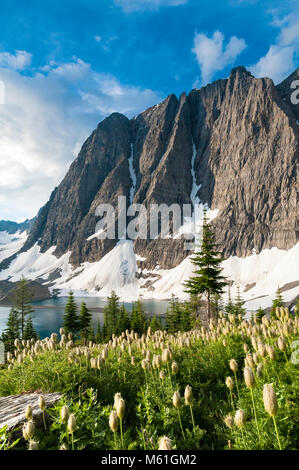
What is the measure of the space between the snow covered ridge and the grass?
73.8m

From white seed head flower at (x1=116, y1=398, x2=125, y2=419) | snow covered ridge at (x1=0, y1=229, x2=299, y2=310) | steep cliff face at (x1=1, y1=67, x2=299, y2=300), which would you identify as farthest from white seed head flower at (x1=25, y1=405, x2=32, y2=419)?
steep cliff face at (x1=1, y1=67, x2=299, y2=300)

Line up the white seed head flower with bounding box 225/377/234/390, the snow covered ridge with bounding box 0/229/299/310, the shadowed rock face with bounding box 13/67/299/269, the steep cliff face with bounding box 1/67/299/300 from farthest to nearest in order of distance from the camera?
the steep cliff face with bounding box 1/67/299/300, the shadowed rock face with bounding box 13/67/299/269, the snow covered ridge with bounding box 0/229/299/310, the white seed head flower with bounding box 225/377/234/390

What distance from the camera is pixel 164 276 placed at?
150m

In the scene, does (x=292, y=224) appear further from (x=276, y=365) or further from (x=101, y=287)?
(x=276, y=365)

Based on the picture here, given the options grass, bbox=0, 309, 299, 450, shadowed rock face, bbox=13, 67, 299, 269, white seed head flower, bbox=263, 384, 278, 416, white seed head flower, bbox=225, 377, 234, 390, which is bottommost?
grass, bbox=0, 309, 299, 450

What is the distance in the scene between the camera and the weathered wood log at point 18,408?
2828mm

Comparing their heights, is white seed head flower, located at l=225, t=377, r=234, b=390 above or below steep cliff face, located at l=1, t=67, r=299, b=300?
below

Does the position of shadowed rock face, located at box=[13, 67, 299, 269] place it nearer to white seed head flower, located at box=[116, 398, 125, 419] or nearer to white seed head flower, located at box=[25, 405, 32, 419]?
white seed head flower, located at box=[116, 398, 125, 419]

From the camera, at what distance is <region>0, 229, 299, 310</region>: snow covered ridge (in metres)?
98.0

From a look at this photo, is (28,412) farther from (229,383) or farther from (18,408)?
(229,383)

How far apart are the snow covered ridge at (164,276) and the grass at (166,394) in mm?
73801

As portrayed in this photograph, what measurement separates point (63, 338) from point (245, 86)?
203880 mm

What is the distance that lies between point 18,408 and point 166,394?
208 centimetres
